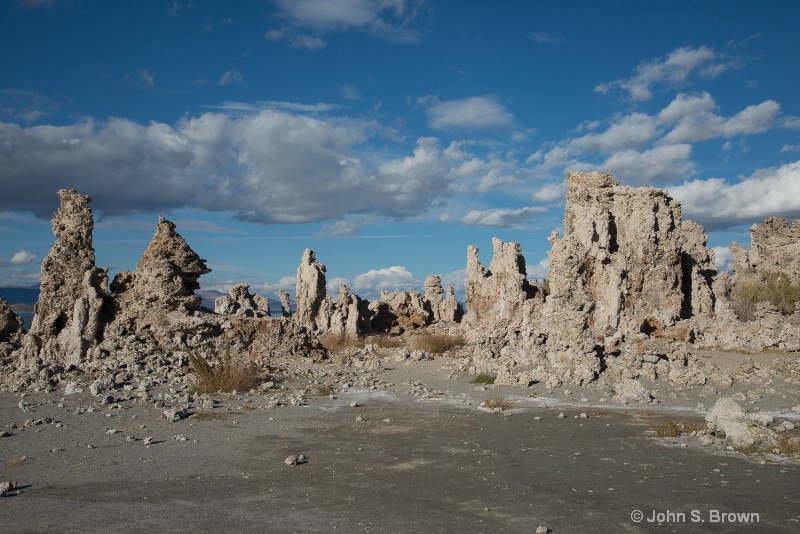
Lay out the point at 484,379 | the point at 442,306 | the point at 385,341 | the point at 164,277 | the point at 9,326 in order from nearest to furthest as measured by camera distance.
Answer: the point at 484,379, the point at 164,277, the point at 9,326, the point at 385,341, the point at 442,306

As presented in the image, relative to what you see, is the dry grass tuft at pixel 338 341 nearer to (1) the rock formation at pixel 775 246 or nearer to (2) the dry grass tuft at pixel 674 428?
(2) the dry grass tuft at pixel 674 428

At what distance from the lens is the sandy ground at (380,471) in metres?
5.99

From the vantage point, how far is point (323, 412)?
12.7m

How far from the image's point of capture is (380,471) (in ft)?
26.3

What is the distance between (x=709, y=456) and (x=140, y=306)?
16001mm

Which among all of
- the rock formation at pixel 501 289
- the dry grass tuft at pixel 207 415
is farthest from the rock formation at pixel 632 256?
the dry grass tuft at pixel 207 415

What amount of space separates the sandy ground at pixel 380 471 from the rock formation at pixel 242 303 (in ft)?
65.0

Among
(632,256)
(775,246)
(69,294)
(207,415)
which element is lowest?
(207,415)

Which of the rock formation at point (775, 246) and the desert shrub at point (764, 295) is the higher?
the rock formation at point (775, 246)

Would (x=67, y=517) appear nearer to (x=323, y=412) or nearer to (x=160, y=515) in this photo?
(x=160, y=515)

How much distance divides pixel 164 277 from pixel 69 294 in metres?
2.68

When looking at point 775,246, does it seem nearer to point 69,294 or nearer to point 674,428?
point 674,428

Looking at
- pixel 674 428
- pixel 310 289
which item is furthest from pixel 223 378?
pixel 310 289

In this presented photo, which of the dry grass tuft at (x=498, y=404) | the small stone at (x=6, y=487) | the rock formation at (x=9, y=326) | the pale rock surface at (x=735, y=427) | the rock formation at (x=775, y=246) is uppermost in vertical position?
the rock formation at (x=775, y=246)
